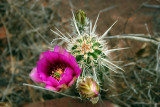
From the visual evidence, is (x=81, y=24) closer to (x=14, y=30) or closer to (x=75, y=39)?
(x=75, y=39)

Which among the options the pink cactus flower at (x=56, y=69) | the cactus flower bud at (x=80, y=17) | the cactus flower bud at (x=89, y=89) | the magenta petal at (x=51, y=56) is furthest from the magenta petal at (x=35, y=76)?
the cactus flower bud at (x=80, y=17)

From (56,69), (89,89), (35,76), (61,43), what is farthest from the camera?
(61,43)

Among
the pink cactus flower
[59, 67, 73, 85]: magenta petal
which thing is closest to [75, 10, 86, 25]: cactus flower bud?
the pink cactus flower

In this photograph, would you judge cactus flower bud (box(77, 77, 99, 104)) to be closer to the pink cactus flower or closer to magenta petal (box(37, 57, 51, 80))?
the pink cactus flower

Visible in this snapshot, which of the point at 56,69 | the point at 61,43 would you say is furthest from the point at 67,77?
the point at 61,43

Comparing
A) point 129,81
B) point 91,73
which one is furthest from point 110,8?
point 91,73

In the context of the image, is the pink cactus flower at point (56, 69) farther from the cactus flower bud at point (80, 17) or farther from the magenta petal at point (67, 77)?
the cactus flower bud at point (80, 17)

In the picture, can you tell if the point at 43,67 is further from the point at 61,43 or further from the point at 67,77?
the point at 61,43
